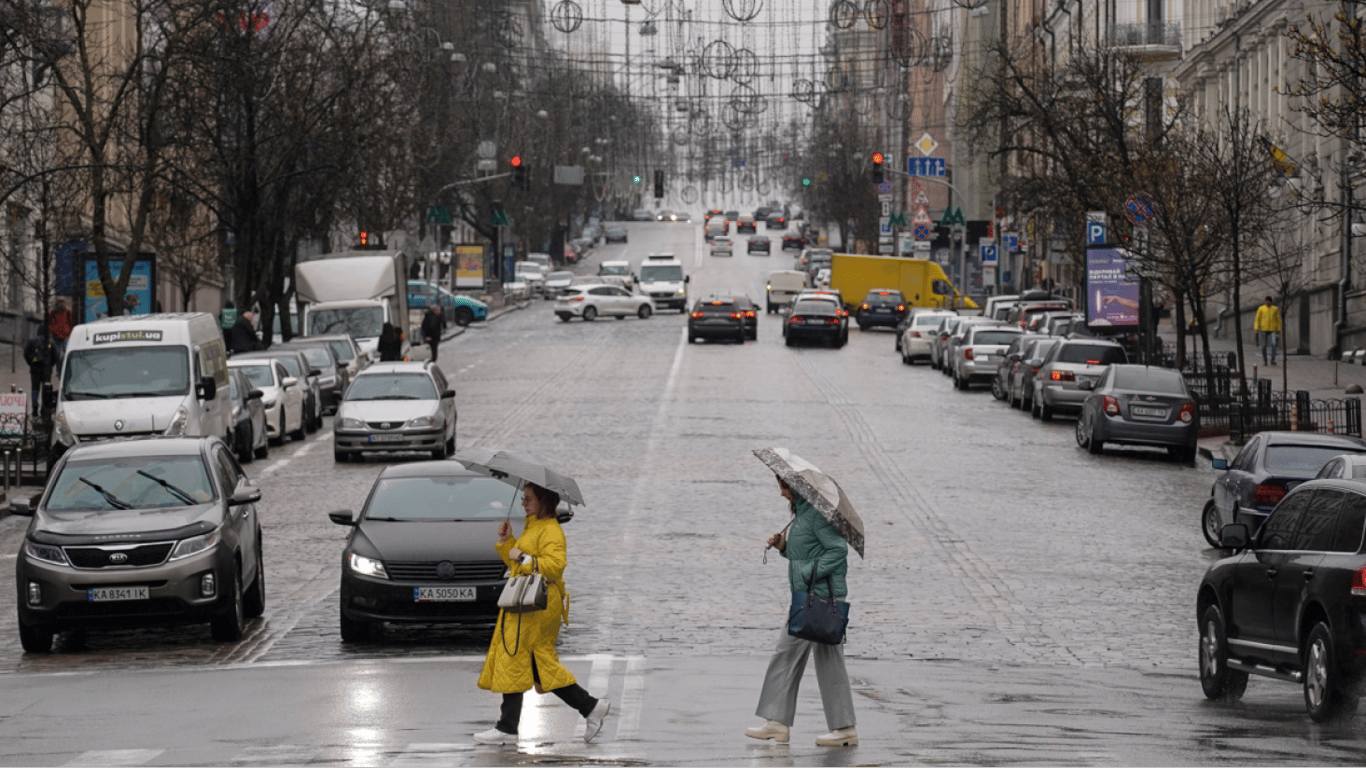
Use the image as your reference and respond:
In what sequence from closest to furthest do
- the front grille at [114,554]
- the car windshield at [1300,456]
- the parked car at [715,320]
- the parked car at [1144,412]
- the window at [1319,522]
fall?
the window at [1319,522] → the front grille at [114,554] → the car windshield at [1300,456] → the parked car at [1144,412] → the parked car at [715,320]

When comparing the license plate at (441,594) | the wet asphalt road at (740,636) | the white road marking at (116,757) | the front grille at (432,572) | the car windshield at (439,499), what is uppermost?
the car windshield at (439,499)

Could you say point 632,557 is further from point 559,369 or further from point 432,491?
point 559,369

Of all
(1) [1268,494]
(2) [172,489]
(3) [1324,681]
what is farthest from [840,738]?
(1) [1268,494]

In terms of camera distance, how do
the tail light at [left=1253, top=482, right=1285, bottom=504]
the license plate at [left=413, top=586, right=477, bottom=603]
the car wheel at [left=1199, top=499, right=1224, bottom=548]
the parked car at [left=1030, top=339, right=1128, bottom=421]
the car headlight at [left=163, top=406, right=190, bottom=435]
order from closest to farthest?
the license plate at [left=413, top=586, right=477, bottom=603], the tail light at [left=1253, top=482, right=1285, bottom=504], the car wheel at [left=1199, top=499, right=1224, bottom=548], the car headlight at [left=163, top=406, right=190, bottom=435], the parked car at [left=1030, top=339, right=1128, bottom=421]

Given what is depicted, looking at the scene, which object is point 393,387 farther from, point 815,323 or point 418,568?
point 815,323

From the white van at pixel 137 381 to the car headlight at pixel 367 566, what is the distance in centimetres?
1315

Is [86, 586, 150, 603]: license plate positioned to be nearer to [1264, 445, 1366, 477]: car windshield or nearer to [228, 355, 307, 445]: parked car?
[1264, 445, 1366, 477]: car windshield

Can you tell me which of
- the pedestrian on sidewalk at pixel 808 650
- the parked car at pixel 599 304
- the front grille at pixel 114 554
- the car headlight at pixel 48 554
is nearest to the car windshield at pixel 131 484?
the car headlight at pixel 48 554

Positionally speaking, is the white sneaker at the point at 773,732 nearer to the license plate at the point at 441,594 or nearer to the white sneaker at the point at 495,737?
the white sneaker at the point at 495,737

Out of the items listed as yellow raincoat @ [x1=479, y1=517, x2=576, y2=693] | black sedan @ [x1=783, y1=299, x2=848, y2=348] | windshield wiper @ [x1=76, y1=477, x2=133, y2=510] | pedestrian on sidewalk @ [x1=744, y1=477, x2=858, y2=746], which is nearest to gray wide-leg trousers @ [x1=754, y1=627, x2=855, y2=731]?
pedestrian on sidewalk @ [x1=744, y1=477, x2=858, y2=746]

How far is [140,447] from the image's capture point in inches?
658

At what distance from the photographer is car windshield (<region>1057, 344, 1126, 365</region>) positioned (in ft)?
128

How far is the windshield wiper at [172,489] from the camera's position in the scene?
16172 mm

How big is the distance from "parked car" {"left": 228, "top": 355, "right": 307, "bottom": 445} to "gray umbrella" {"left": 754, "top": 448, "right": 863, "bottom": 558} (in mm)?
24064
